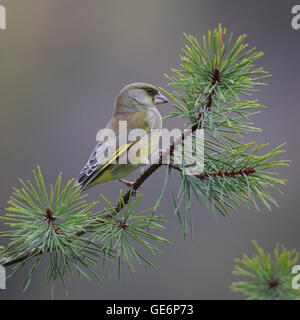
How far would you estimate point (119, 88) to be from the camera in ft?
11.2

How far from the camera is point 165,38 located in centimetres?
386

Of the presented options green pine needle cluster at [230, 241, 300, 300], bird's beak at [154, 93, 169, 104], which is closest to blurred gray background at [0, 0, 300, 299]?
bird's beak at [154, 93, 169, 104]

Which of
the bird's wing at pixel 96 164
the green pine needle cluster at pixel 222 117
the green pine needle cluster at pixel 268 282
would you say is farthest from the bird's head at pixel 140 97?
the green pine needle cluster at pixel 268 282

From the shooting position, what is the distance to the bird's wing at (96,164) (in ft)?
4.57

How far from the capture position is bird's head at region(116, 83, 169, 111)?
1726 millimetres

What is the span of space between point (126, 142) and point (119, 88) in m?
1.92

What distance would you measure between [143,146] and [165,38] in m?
2.56

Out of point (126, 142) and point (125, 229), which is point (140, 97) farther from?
point (125, 229)

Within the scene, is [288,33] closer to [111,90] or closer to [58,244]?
[111,90]

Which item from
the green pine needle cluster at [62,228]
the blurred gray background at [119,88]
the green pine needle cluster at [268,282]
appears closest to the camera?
the green pine needle cluster at [268,282]

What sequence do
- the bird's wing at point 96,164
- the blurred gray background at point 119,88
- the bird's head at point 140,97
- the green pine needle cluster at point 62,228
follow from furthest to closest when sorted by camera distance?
the blurred gray background at point 119,88 → the bird's head at point 140,97 → the bird's wing at point 96,164 → the green pine needle cluster at point 62,228

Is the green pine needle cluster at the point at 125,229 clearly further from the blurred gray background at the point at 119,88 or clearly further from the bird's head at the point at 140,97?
the blurred gray background at the point at 119,88

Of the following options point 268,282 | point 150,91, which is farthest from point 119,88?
point 268,282

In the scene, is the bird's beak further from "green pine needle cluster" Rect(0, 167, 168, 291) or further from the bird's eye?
"green pine needle cluster" Rect(0, 167, 168, 291)
